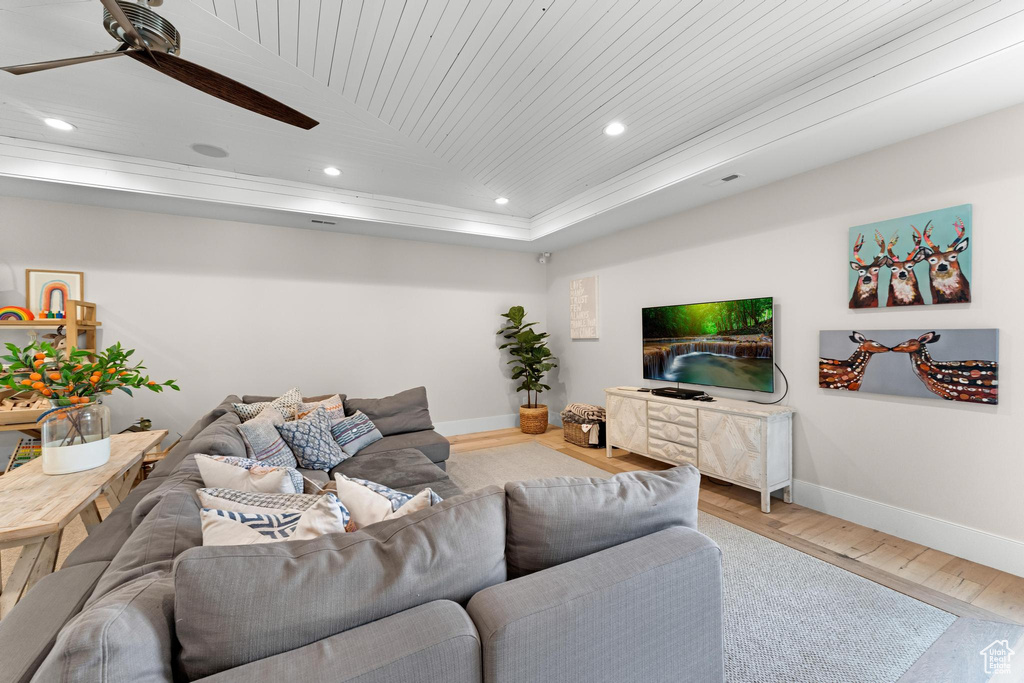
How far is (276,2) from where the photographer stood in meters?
1.82

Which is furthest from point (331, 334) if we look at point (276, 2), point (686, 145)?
point (686, 145)

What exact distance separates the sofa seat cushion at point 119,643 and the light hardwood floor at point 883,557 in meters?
2.94

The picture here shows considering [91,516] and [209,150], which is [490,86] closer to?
[209,150]

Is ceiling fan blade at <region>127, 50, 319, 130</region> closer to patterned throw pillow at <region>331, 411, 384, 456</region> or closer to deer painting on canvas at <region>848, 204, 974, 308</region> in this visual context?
patterned throw pillow at <region>331, 411, 384, 456</region>

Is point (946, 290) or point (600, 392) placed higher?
point (946, 290)

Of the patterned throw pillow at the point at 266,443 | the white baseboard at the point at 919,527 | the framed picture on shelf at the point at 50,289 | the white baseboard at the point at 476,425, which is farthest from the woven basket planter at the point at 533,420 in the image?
the framed picture on shelf at the point at 50,289

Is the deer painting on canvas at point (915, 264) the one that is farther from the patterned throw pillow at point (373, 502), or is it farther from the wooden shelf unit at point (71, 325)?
the wooden shelf unit at point (71, 325)

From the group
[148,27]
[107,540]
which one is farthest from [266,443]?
[148,27]

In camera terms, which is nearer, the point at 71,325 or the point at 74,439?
the point at 74,439

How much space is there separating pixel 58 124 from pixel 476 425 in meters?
4.50

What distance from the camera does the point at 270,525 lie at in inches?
42.5

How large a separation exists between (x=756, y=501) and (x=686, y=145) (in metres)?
2.72

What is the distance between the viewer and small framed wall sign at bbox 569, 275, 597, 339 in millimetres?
5180

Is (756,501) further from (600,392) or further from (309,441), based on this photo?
(309,441)
